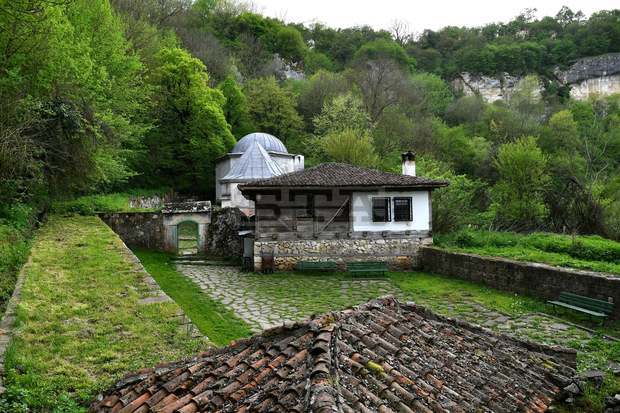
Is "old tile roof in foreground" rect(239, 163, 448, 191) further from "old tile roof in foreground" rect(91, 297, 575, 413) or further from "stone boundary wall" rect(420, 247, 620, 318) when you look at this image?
"old tile roof in foreground" rect(91, 297, 575, 413)

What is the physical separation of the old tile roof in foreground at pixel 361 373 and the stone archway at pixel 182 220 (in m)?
16.2

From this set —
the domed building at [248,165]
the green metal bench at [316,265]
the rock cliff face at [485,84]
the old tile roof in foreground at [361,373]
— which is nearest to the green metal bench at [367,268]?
the green metal bench at [316,265]

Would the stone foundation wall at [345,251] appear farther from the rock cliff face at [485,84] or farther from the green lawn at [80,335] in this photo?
the rock cliff face at [485,84]

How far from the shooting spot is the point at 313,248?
1612 cm

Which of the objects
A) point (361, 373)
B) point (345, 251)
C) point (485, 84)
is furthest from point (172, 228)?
point (485, 84)

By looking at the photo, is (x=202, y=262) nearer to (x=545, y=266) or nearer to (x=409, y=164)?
(x=409, y=164)

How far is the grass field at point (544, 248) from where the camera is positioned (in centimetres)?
1161

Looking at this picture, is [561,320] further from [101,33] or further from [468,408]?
[101,33]

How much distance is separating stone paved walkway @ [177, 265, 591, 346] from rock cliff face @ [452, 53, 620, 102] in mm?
57262

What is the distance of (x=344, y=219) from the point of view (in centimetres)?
1656

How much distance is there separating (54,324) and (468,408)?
494cm

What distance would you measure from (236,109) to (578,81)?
55339 mm

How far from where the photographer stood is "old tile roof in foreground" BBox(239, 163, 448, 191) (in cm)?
1570

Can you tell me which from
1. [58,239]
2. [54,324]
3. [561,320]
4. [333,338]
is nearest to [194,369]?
[333,338]
